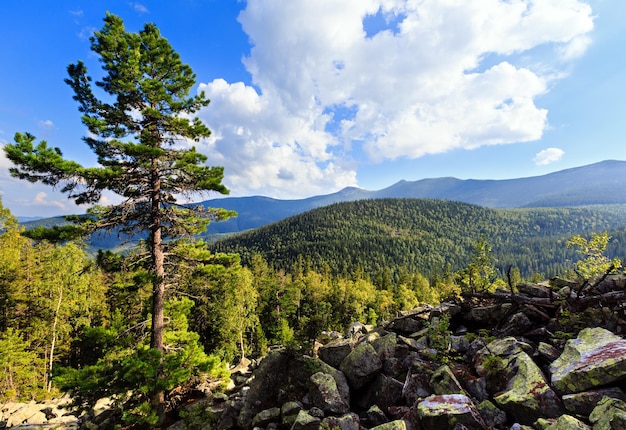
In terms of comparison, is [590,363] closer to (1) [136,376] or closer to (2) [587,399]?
(2) [587,399]

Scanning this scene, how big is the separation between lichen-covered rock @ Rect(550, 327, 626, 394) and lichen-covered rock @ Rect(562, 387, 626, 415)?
0.19 metres

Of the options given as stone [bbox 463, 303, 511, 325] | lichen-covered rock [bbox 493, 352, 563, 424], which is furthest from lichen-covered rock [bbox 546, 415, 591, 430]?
stone [bbox 463, 303, 511, 325]

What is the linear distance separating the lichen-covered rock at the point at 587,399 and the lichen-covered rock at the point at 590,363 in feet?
0.61

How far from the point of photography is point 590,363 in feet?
17.4

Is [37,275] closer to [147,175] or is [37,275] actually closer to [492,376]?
[147,175]

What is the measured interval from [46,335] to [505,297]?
40.7m

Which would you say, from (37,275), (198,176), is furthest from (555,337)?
(37,275)

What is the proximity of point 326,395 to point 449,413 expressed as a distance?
350 centimetres

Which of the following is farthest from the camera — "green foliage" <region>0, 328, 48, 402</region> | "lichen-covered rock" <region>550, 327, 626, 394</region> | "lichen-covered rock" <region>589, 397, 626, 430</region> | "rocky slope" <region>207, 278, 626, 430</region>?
"green foliage" <region>0, 328, 48, 402</region>

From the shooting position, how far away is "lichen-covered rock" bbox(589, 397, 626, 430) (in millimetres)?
4035

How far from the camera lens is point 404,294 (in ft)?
233

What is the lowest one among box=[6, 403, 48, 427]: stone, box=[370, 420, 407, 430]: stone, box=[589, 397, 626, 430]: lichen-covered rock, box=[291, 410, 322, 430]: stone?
box=[6, 403, 48, 427]: stone

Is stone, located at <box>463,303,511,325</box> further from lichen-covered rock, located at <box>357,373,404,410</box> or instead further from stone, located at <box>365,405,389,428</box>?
stone, located at <box>365,405,389,428</box>

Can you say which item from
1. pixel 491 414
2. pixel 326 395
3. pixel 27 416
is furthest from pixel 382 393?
pixel 27 416
